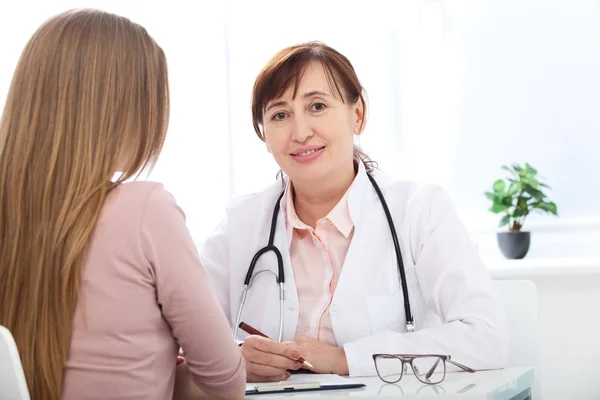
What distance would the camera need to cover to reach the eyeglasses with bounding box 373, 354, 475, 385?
1443 millimetres

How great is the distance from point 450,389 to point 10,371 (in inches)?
27.0

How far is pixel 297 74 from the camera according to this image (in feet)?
A: 6.64

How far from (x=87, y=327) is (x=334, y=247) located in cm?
90

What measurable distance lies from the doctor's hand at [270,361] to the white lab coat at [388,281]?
13 cm

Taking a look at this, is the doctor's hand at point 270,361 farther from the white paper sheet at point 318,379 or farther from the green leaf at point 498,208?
the green leaf at point 498,208

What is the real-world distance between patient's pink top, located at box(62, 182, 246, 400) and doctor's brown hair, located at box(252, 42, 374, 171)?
85cm

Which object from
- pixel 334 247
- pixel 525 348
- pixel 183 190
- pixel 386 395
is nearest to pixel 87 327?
pixel 386 395

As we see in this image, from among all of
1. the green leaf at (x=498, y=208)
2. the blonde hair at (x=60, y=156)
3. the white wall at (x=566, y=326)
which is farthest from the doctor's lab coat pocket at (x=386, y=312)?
the green leaf at (x=498, y=208)

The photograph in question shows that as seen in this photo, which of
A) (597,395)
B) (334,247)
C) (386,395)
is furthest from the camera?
(597,395)

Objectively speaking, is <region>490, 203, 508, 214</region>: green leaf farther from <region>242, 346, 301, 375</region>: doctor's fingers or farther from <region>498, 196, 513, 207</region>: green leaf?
<region>242, 346, 301, 375</region>: doctor's fingers

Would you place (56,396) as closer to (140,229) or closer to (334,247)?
(140,229)

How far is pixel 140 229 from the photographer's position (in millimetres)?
1196

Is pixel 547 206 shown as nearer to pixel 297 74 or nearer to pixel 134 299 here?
pixel 297 74

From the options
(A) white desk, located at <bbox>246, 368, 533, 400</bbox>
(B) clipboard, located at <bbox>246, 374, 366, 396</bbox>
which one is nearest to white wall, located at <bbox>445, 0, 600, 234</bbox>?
(A) white desk, located at <bbox>246, 368, 533, 400</bbox>
